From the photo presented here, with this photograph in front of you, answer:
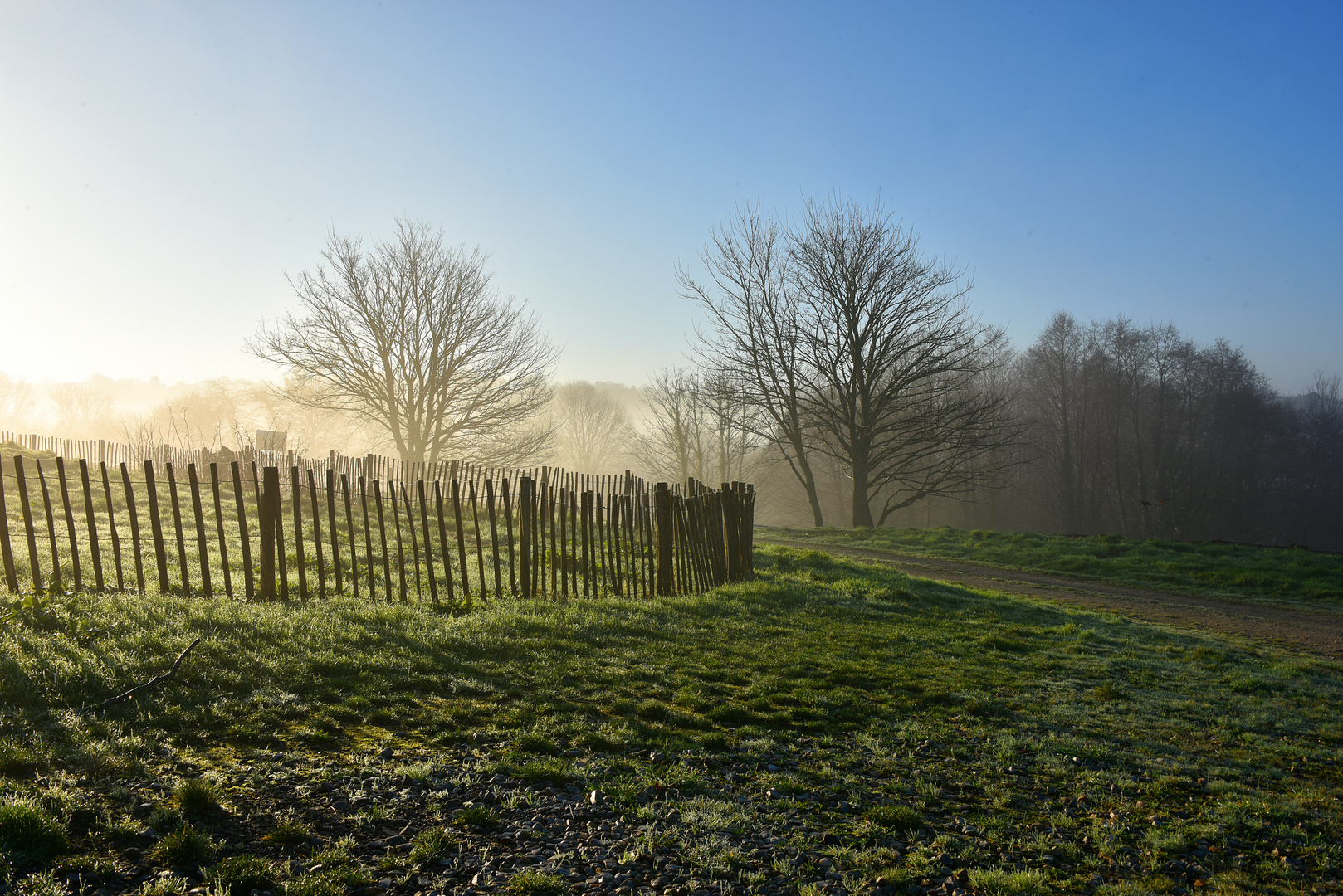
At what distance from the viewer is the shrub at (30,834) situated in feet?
8.48

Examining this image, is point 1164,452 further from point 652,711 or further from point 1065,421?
point 652,711

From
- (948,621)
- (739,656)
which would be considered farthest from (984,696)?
(948,621)

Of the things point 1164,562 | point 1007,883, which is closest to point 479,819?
point 1007,883

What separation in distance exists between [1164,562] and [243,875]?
18.5m

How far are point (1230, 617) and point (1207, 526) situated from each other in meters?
33.7

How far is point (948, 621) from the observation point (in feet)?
30.9

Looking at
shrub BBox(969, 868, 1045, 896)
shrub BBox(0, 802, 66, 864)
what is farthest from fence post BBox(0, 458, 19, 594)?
shrub BBox(969, 868, 1045, 896)

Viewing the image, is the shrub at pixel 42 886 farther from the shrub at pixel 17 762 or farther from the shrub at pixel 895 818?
the shrub at pixel 895 818

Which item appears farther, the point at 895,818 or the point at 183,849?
the point at 895,818

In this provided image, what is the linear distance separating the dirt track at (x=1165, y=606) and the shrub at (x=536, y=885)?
1034cm

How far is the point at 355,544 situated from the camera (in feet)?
34.7

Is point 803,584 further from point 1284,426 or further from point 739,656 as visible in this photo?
point 1284,426

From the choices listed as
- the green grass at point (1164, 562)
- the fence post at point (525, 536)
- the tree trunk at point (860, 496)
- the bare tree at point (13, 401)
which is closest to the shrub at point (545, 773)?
the fence post at point (525, 536)

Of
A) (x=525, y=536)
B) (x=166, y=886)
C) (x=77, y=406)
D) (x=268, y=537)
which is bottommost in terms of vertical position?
(x=166, y=886)
